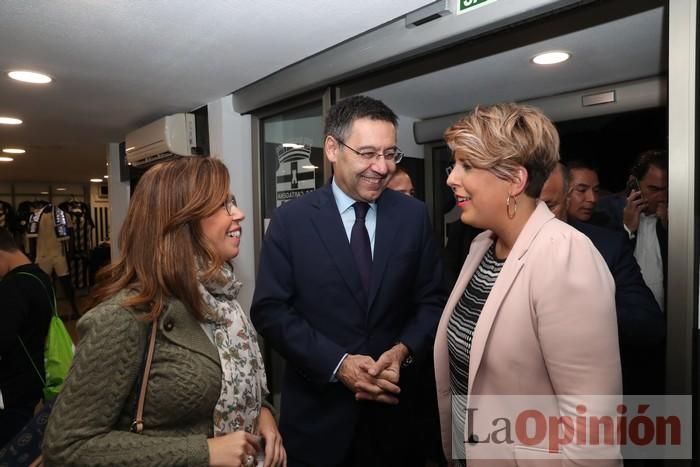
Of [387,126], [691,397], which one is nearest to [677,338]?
[691,397]

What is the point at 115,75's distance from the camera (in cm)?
230

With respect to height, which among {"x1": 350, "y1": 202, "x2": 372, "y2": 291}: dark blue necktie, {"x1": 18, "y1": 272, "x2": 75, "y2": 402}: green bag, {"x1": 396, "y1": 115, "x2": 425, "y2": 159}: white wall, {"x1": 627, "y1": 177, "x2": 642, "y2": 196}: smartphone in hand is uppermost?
{"x1": 396, "y1": 115, "x2": 425, "y2": 159}: white wall

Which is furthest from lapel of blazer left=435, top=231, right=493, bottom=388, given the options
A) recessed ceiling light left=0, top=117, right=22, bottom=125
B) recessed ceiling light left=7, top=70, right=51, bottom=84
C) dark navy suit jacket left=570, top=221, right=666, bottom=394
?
recessed ceiling light left=0, top=117, right=22, bottom=125

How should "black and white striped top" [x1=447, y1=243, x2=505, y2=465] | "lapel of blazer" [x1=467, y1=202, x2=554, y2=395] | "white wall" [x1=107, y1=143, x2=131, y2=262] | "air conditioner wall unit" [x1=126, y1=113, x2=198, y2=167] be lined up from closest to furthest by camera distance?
"lapel of blazer" [x1=467, y1=202, x2=554, y2=395] → "black and white striped top" [x1=447, y1=243, x2=505, y2=465] → "air conditioner wall unit" [x1=126, y1=113, x2=198, y2=167] → "white wall" [x1=107, y1=143, x2=131, y2=262]

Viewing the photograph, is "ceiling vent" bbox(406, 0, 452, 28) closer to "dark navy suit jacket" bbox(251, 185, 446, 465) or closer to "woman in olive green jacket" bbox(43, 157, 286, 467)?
"dark navy suit jacket" bbox(251, 185, 446, 465)

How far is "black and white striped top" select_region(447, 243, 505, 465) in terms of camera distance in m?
1.16

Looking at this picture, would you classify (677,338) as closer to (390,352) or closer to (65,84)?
(390,352)

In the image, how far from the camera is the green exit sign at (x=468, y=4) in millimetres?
1497

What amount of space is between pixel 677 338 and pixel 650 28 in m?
1.06

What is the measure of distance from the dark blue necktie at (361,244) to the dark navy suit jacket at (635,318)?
2.28 feet

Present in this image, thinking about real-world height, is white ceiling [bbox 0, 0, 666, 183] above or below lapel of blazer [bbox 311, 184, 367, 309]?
above

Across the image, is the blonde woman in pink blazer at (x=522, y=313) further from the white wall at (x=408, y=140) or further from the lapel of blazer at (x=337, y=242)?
the white wall at (x=408, y=140)

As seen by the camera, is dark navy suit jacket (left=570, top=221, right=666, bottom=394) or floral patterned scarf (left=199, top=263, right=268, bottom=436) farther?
dark navy suit jacket (left=570, top=221, right=666, bottom=394)

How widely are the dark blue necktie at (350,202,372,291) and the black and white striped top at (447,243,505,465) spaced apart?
0.32 m
